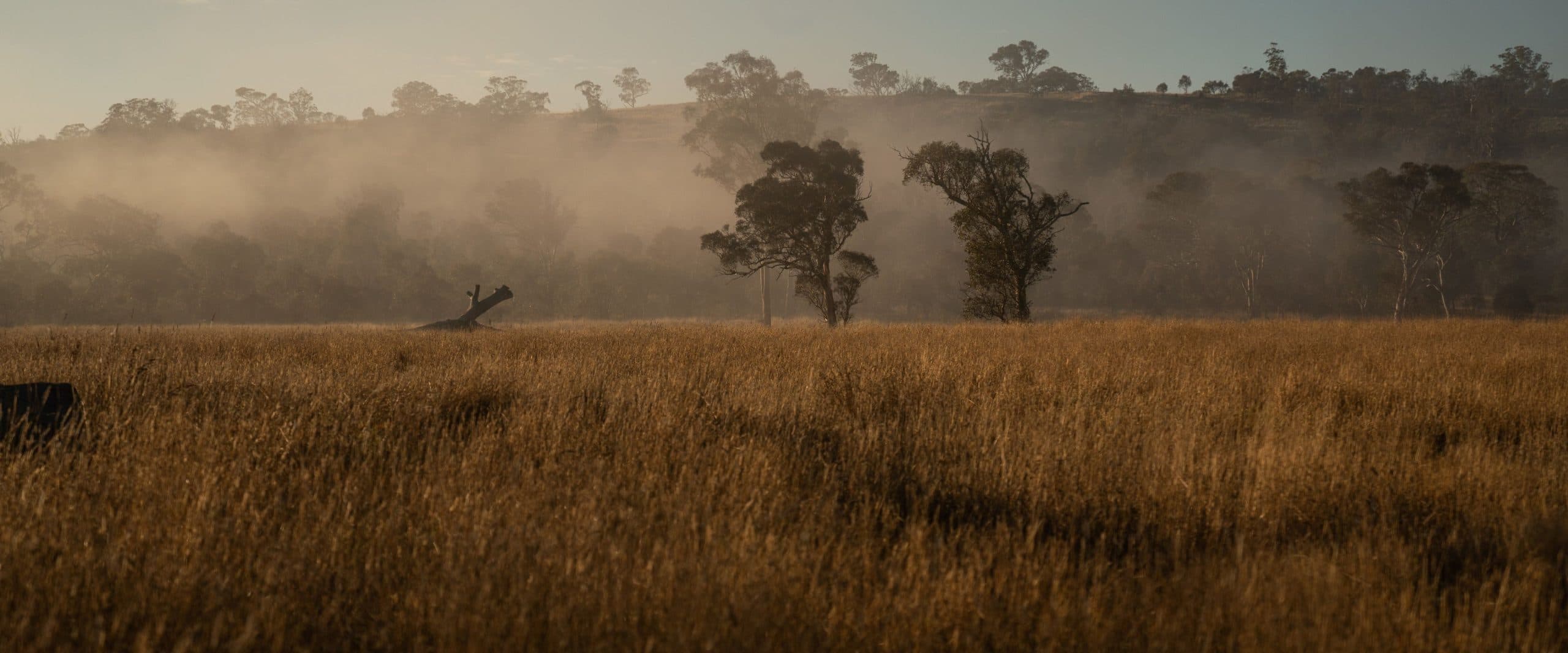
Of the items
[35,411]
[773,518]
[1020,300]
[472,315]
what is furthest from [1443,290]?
[35,411]

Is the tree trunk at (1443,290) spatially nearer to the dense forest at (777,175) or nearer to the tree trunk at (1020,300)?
the dense forest at (777,175)

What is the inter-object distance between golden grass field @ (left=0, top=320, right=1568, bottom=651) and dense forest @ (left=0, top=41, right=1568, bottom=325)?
20426mm

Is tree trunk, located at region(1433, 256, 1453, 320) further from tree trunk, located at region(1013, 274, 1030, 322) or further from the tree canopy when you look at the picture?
the tree canopy

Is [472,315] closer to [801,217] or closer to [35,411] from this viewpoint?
[801,217]

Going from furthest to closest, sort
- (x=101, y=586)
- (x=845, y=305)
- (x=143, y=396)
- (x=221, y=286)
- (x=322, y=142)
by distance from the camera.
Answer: (x=322, y=142), (x=221, y=286), (x=845, y=305), (x=143, y=396), (x=101, y=586)

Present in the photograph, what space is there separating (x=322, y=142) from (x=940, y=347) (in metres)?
111

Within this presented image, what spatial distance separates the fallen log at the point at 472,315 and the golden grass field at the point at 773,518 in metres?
13.8

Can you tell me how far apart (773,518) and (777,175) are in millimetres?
28648

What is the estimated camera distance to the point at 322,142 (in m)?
102

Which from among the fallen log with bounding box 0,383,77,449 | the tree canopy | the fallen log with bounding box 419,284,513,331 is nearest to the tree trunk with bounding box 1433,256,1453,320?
the tree canopy

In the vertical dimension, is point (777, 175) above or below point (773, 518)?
above

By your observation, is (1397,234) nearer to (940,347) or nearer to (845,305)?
(845,305)

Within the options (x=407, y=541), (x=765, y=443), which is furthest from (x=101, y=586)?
(x=765, y=443)

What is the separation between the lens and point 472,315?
73.7 ft
